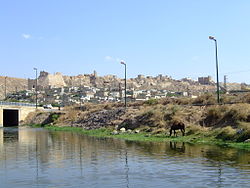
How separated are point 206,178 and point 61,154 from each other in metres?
12.9

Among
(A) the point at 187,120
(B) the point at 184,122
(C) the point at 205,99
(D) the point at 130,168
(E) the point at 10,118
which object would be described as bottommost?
(D) the point at 130,168

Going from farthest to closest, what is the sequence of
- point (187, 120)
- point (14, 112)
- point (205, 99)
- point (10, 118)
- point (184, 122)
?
point (10, 118) < point (14, 112) < point (205, 99) < point (187, 120) < point (184, 122)

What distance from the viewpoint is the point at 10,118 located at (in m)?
93.4

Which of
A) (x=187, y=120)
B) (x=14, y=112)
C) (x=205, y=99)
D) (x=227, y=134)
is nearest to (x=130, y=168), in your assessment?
(x=227, y=134)

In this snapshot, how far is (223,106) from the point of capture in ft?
130

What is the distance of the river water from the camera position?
15.6 meters

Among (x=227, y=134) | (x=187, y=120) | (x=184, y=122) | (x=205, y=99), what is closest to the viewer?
(x=227, y=134)

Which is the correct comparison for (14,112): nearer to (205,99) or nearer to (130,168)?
(205,99)

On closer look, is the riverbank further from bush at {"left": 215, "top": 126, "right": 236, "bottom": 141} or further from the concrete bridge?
the concrete bridge

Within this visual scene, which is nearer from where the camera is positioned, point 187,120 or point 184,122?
point 184,122

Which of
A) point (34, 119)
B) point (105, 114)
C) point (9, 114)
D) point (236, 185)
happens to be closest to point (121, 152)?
point (236, 185)

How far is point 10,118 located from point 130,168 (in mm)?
79577

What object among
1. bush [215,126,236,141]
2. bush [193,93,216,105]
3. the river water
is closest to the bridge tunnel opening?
bush [193,93,216,105]

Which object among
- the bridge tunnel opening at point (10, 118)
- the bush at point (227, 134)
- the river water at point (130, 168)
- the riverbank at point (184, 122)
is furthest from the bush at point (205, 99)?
the bridge tunnel opening at point (10, 118)
